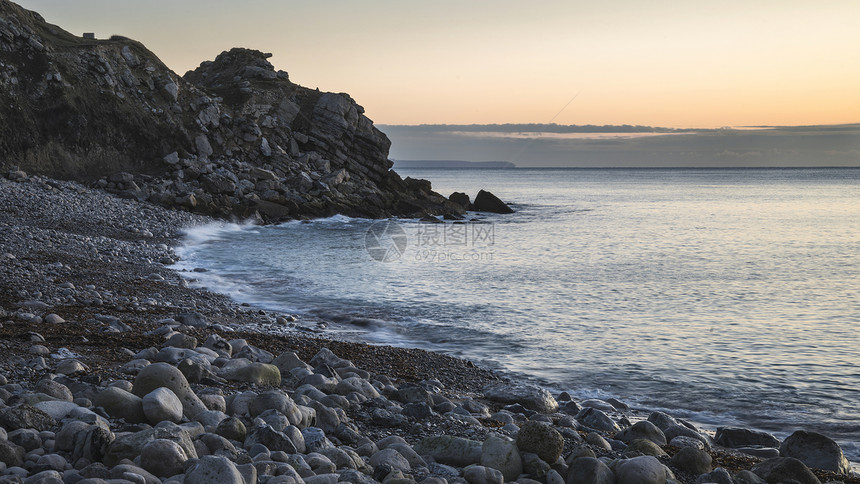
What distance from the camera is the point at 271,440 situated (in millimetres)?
4750

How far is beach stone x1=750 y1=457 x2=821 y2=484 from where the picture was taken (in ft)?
18.4

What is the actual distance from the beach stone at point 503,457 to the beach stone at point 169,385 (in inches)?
93.4

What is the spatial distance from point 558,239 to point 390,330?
20856 mm

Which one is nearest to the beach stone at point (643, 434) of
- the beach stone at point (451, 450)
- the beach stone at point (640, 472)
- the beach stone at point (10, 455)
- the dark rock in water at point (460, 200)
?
the beach stone at point (640, 472)

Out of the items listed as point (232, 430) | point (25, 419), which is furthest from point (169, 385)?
point (25, 419)

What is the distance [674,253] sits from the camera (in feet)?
87.1

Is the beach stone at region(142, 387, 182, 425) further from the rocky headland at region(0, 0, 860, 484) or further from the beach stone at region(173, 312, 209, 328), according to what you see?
the beach stone at region(173, 312, 209, 328)

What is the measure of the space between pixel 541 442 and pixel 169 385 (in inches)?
124

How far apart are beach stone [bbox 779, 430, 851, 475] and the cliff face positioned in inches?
1252

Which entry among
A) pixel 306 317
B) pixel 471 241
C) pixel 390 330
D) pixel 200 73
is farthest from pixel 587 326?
pixel 200 73

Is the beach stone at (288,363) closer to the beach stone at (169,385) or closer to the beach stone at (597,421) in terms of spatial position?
the beach stone at (169,385)

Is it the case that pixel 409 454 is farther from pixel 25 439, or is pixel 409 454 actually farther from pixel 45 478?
pixel 25 439

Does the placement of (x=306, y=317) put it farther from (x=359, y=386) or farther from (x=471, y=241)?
(x=471, y=241)

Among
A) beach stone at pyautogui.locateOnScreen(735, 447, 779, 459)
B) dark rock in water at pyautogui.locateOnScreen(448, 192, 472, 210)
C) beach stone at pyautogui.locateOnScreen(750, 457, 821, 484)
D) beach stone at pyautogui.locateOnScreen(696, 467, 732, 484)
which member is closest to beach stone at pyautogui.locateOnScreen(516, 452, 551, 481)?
beach stone at pyautogui.locateOnScreen(696, 467, 732, 484)
